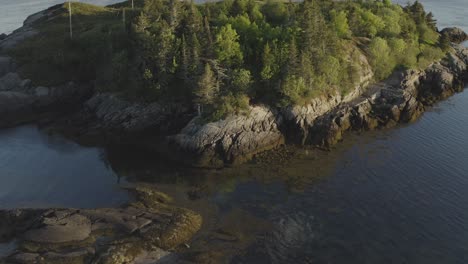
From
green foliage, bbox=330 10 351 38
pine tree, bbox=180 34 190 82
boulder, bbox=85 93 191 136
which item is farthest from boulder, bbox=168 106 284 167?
green foliage, bbox=330 10 351 38

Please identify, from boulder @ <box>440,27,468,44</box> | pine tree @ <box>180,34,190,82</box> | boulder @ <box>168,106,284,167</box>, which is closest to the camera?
boulder @ <box>168,106,284,167</box>

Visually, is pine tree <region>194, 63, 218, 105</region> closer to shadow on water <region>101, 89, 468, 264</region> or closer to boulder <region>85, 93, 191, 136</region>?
boulder <region>85, 93, 191, 136</region>

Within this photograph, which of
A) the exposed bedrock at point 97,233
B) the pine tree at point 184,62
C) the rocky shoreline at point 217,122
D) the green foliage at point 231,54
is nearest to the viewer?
the exposed bedrock at point 97,233

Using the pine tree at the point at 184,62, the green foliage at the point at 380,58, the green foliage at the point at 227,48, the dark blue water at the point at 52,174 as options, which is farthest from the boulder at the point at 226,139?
the green foliage at the point at 380,58

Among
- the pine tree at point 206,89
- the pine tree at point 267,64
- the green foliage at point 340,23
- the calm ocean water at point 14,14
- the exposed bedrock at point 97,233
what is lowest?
the exposed bedrock at point 97,233

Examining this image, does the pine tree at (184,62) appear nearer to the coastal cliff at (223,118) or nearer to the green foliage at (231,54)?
the green foliage at (231,54)

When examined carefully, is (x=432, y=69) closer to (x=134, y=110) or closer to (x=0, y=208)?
(x=134, y=110)

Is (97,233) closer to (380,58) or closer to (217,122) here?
(217,122)

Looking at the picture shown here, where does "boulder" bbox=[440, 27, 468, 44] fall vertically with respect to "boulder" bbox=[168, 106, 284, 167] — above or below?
above
